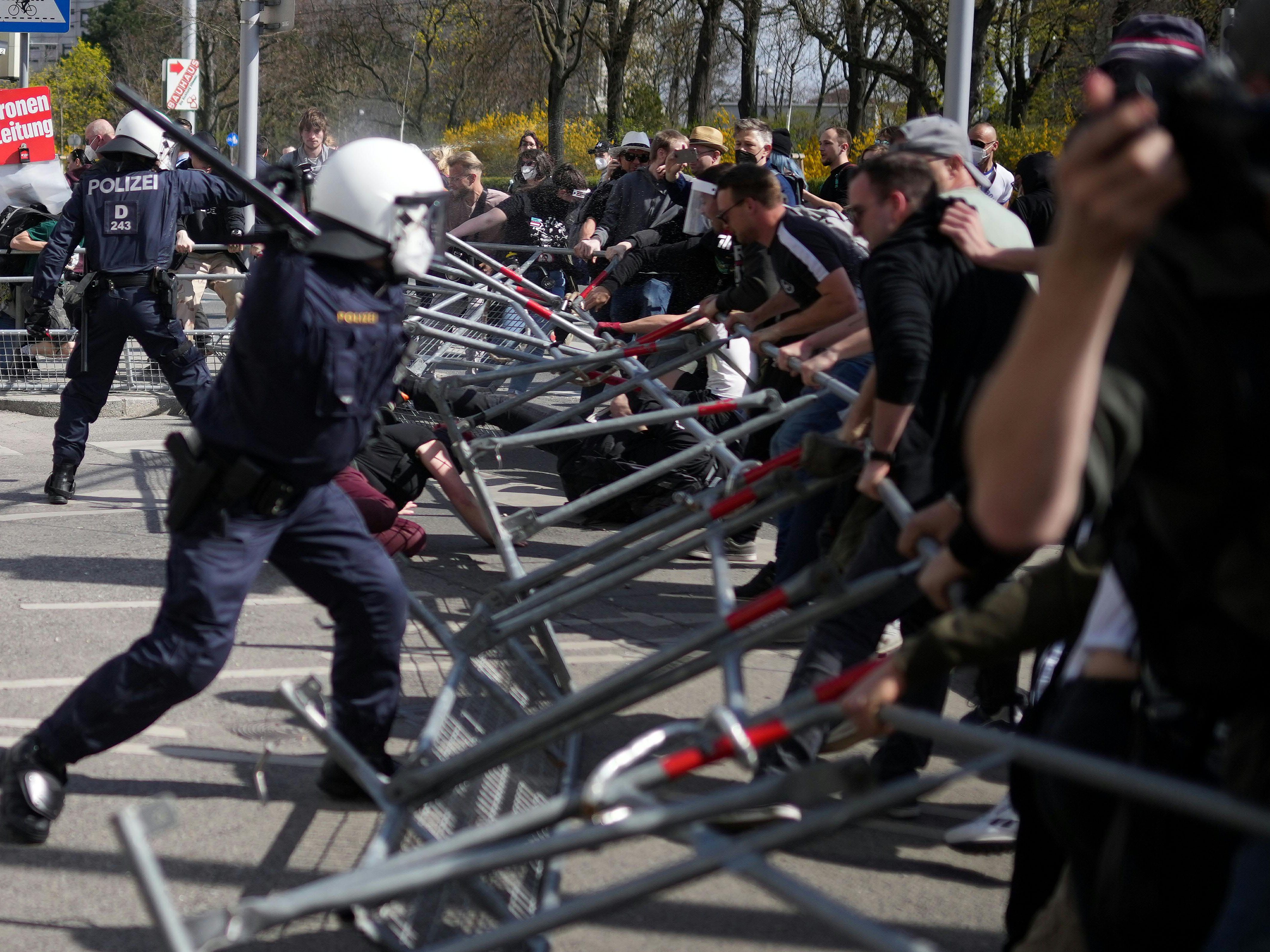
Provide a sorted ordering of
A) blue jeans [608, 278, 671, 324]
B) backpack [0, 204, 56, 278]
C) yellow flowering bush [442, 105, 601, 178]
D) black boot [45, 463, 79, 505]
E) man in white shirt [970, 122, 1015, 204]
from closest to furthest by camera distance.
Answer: black boot [45, 463, 79, 505] → blue jeans [608, 278, 671, 324] → man in white shirt [970, 122, 1015, 204] → backpack [0, 204, 56, 278] → yellow flowering bush [442, 105, 601, 178]

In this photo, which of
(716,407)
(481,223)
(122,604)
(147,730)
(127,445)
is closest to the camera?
(147,730)

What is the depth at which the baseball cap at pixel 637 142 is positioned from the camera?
1039 cm

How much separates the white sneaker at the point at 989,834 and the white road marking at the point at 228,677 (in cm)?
227

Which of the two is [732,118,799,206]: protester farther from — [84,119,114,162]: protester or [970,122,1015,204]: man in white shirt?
[84,119,114,162]: protester

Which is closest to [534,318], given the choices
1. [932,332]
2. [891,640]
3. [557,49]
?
[891,640]

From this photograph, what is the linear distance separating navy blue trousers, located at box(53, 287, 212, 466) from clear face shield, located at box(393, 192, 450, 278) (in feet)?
14.1

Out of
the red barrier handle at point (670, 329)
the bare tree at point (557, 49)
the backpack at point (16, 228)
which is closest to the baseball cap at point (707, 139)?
the red barrier handle at point (670, 329)

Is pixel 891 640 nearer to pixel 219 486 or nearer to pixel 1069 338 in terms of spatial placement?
pixel 219 486

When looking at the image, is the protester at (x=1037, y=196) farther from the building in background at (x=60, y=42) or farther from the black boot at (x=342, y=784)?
the building in background at (x=60, y=42)

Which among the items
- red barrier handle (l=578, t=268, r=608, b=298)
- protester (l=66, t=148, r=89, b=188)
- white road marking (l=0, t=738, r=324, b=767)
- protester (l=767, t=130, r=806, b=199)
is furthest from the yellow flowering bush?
white road marking (l=0, t=738, r=324, b=767)

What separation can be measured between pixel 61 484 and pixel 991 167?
6.66 m

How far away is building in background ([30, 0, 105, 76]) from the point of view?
84938 millimetres

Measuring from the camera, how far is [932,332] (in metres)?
3.63

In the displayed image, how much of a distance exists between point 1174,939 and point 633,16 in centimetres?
2960
